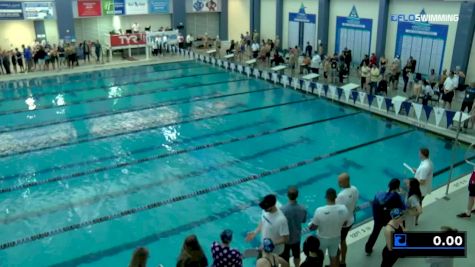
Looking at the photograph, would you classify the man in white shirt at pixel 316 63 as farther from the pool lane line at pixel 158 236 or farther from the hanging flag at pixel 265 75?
the pool lane line at pixel 158 236

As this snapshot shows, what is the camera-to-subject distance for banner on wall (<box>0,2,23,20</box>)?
61.0ft

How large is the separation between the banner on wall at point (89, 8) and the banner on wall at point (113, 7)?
0.24 meters

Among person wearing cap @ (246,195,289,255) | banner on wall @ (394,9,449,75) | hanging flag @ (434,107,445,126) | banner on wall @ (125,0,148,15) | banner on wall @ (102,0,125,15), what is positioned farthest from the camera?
banner on wall @ (125,0,148,15)

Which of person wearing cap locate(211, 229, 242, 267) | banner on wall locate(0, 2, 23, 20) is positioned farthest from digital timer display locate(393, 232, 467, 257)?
banner on wall locate(0, 2, 23, 20)

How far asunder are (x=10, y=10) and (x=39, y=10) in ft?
4.00

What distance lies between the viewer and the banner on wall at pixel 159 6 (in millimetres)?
22605

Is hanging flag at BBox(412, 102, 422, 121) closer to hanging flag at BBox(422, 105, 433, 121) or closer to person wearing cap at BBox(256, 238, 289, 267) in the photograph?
hanging flag at BBox(422, 105, 433, 121)

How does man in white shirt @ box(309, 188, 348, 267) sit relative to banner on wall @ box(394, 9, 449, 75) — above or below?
below

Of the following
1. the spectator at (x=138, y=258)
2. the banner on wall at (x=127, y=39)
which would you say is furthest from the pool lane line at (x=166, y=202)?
the banner on wall at (x=127, y=39)

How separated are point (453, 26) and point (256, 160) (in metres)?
9.35

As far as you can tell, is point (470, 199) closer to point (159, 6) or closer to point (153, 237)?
point (153, 237)


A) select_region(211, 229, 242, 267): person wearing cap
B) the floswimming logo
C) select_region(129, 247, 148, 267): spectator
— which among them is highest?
the floswimming logo

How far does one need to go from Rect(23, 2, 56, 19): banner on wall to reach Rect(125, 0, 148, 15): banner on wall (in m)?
3.55

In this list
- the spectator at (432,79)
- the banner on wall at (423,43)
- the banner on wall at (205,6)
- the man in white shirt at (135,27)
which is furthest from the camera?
the banner on wall at (205,6)
